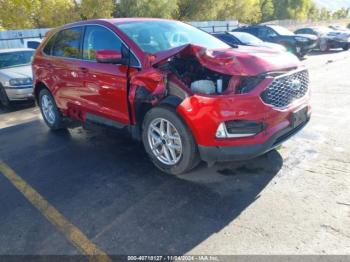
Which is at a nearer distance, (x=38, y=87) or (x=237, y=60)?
(x=237, y=60)

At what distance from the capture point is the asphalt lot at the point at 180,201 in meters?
2.67

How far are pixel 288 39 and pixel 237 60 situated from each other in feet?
41.6

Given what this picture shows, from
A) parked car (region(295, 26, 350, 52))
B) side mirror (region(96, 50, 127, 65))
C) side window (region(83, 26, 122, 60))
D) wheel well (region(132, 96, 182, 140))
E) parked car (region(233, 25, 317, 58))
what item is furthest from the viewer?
parked car (region(295, 26, 350, 52))

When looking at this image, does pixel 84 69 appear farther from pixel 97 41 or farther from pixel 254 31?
pixel 254 31

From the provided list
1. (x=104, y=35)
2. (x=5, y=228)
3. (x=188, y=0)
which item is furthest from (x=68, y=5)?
(x=5, y=228)

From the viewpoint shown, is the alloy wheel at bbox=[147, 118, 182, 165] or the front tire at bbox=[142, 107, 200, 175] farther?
the alloy wheel at bbox=[147, 118, 182, 165]

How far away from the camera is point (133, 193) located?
11.5ft

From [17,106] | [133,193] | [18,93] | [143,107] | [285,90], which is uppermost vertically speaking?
[285,90]

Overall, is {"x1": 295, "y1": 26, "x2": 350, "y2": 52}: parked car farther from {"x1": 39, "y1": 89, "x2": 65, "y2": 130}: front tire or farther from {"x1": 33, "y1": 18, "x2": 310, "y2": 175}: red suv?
{"x1": 39, "y1": 89, "x2": 65, "y2": 130}: front tire

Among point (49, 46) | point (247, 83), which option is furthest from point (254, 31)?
point (247, 83)

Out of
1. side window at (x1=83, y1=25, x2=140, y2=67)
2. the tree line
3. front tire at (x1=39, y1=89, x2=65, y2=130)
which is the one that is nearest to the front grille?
side window at (x1=83, y1=25, x2=140, y2=67)

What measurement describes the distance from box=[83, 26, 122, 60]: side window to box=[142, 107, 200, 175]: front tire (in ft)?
3.44

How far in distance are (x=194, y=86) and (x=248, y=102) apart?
60cm

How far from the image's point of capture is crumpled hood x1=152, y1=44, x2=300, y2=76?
3.26 m
